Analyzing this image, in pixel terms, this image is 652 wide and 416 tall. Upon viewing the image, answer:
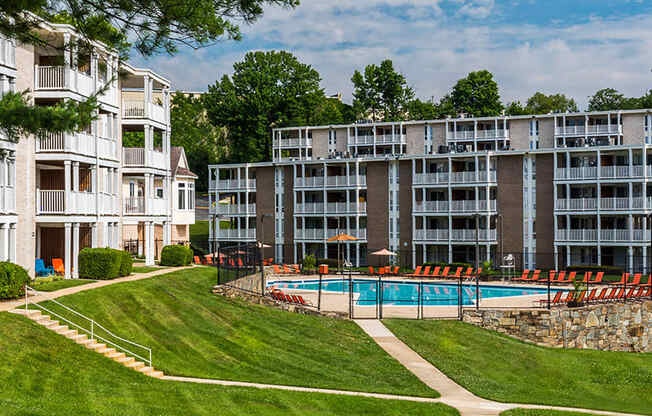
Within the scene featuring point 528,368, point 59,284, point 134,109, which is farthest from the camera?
point 134,109

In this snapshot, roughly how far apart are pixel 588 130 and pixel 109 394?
5625 centimetres

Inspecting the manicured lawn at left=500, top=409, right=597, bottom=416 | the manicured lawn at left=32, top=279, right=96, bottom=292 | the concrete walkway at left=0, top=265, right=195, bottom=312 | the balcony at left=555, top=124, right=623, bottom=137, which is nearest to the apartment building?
the manicured lawn at left=32, top=279, right=96, bottom=292

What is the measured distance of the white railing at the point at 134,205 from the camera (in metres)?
37.3

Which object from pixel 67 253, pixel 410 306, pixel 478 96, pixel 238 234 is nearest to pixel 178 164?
pixel 238 234

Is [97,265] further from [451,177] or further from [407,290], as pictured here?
[451,177]

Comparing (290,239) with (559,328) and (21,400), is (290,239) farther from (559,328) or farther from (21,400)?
(21,400)

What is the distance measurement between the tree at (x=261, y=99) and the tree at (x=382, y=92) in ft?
17.8

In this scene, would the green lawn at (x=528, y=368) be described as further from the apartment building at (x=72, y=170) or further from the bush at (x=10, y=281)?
the apartment building at (x=72, y=170)

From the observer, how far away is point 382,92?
82.8 metres

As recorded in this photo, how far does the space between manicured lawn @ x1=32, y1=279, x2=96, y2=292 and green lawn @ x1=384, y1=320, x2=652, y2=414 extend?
461 inches

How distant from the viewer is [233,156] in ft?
269

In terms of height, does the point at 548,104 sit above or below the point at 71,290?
above

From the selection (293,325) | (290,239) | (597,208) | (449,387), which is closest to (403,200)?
(290,239)

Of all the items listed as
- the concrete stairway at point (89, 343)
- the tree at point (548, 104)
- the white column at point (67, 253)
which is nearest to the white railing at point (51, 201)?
the white column at point (67, 253)
